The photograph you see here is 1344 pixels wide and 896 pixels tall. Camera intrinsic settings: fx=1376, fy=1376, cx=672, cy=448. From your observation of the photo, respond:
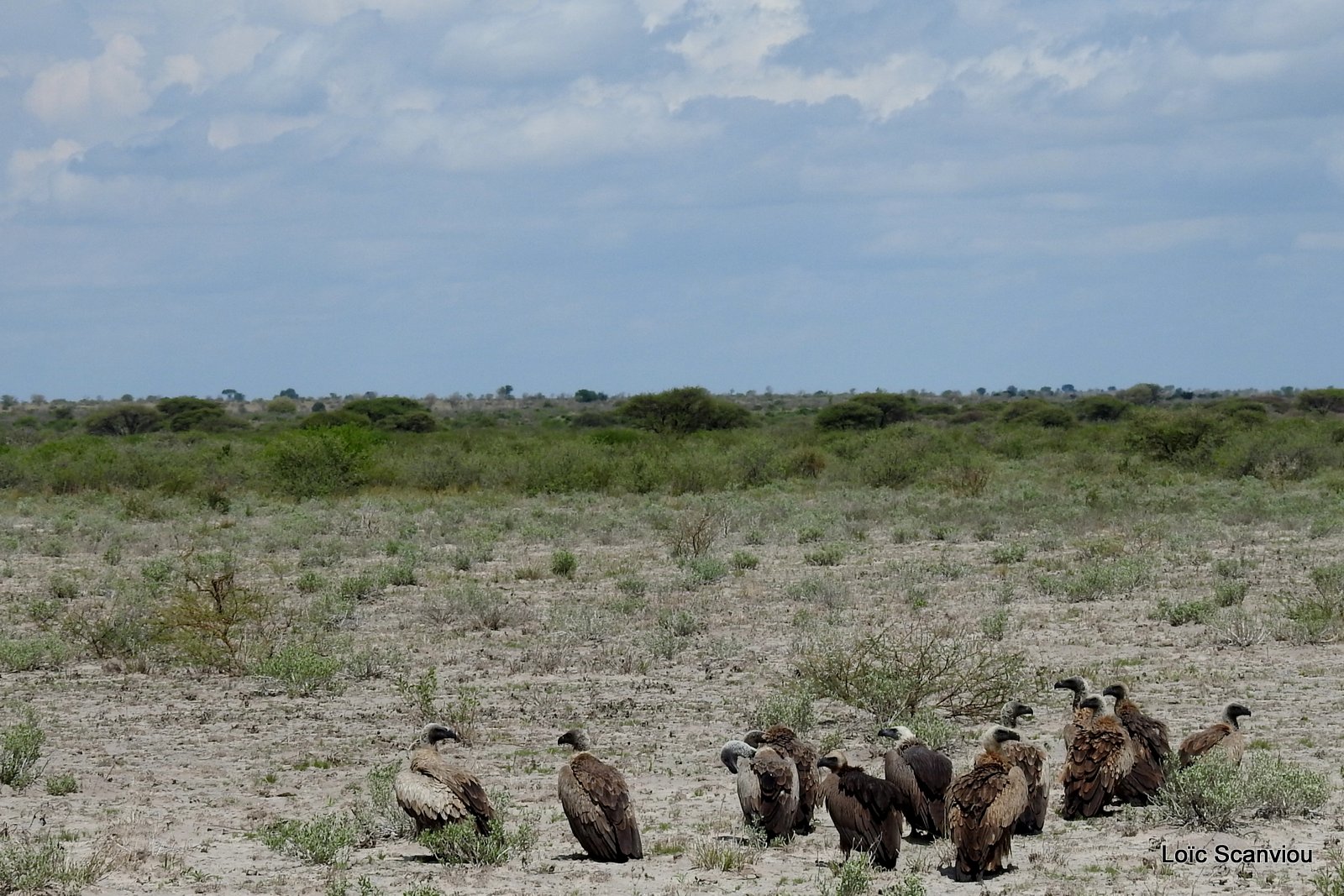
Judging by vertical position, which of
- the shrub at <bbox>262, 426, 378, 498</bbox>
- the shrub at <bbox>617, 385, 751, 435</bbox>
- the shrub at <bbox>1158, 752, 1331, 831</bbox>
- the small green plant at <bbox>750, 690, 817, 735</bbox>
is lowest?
the small green plant at <bbox>750, 690, 817, 735</bbox>

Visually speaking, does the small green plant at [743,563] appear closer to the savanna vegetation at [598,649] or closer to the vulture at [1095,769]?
the savanna vegetation at [598,649]

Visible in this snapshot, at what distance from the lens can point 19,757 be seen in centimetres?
931

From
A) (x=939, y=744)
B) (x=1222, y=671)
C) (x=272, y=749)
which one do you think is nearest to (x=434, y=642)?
(x=272, y=749)

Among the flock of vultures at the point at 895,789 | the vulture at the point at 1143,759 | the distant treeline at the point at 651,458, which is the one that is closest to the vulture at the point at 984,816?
the flock of vultures at the point at 895,789

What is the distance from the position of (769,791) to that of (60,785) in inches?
190

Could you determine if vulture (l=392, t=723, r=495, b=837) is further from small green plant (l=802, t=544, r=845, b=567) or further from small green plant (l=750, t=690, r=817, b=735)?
small green plant (l=802, t=544, r=845, b=567)

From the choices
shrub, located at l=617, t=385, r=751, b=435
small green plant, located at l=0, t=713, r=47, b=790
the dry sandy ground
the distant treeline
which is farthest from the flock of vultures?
shrub, located at l=617, t=385, r=751, b=435

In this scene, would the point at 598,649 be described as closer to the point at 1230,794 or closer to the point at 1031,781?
the point at 1031,781

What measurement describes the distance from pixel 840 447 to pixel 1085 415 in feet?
119

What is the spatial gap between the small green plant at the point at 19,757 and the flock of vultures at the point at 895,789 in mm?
2911

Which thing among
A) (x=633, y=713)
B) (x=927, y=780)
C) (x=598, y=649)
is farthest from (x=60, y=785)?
(x=598, y=649)

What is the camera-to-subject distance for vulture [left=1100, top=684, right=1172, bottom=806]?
8.22 metres

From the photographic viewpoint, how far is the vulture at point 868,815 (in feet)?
23.8

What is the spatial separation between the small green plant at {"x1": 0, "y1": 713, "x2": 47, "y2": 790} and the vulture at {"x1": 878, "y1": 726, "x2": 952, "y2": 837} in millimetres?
5771
